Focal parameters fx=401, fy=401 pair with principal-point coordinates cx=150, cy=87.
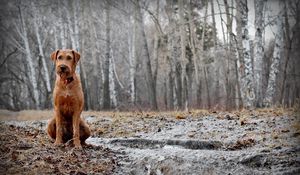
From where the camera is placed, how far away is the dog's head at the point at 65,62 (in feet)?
18.4

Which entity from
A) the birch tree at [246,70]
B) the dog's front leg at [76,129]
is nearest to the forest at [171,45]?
the birch tree at [246,70]

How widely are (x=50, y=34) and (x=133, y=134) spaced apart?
24.6 meters

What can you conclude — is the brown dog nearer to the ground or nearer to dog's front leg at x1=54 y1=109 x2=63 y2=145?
dog's front leg at x1=54 y1=109 x2=63 y2=145

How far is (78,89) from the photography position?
6.00m

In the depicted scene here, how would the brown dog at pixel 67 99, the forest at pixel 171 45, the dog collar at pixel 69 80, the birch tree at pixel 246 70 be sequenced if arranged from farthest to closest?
the forest at pixel 171 45 < the birch tree at pixel 246 70 < the dog collar at pixel 69 80 < the brown dog at pixel 67 99

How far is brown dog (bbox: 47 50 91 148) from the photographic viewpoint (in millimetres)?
5727

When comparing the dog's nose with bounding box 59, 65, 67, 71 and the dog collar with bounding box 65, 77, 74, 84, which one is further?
the dog collar with bounding box 65, 77, 74, 84

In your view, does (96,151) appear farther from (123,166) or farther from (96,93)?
(96,93)

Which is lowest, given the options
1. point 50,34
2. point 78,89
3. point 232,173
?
point 232,173

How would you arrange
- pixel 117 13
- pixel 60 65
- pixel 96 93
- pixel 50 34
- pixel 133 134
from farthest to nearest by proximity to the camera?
pixel 96 93 → pixel 50 34 → pixel 117 13 → pixel 133 134 → pixel 60 65

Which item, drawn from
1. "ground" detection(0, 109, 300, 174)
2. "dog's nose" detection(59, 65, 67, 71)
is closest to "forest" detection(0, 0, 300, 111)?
"ground" detection(0, 109, 300, 174)

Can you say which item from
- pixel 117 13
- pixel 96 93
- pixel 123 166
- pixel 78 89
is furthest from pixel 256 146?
pixel 96 93

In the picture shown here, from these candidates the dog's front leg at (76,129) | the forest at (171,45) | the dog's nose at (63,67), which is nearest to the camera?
the dog's nose at (63,67)

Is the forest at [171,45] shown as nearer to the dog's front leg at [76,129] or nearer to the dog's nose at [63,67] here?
the dog's front leg at [76,129]
